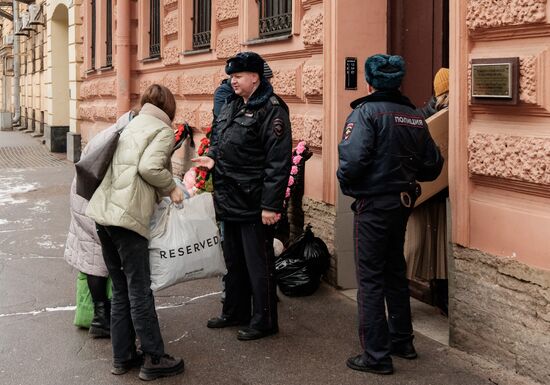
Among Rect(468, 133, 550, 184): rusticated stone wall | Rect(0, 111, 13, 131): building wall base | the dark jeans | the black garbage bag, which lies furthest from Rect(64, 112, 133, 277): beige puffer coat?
Rect(0, 111, 13, 131): building wall base

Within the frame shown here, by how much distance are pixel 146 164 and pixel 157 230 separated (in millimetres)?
468

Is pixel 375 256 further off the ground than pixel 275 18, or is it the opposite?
pixel 275 18

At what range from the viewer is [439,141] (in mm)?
5219

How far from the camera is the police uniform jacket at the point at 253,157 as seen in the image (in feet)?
16.3

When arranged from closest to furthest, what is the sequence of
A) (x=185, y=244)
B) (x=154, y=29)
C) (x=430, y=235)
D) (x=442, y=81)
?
(x=185, y=244) → (x=442, y=81) → (x=430, y=235) → (x=154, y=29)

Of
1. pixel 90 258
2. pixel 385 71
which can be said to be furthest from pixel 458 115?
pixel 90 258

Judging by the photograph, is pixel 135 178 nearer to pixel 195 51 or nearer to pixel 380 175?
pixel 380 175

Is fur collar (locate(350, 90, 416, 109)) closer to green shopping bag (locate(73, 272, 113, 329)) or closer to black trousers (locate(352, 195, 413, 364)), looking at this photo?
black trousers (locate(352, 195, 413, 364))

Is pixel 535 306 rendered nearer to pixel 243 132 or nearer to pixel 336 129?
pixel 243 132

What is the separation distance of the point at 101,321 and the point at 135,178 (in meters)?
1.38

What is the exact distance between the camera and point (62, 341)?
5254 millimetres

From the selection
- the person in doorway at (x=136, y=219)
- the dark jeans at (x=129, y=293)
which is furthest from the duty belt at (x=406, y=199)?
the dark jeans at (x=129, y=293)

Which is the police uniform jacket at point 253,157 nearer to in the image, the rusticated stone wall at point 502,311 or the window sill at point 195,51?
the rusticated stone wall at point 502,311

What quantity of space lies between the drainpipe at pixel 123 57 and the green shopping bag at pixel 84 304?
298 inches
